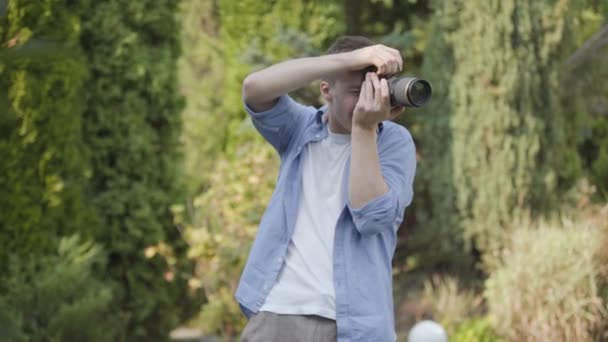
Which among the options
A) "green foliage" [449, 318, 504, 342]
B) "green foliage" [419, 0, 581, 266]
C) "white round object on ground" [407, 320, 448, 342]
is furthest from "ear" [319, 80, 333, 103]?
"green foliage" [419, 0, 581, 266]

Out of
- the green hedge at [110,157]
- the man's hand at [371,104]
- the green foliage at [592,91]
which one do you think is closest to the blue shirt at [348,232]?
the man's hand at [371,104]

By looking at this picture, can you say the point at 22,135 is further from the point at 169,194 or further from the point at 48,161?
the point at 169,194

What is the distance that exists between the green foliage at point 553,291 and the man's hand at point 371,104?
3.06m

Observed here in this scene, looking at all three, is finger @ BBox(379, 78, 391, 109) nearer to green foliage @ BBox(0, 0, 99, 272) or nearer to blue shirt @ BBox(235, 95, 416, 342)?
blue shirt @ BBox(235, 95, 416, 342)

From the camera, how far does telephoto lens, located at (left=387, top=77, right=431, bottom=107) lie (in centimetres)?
191

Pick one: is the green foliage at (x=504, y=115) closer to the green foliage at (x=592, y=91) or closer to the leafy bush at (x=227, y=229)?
the green foliage at (x=592, y=91)

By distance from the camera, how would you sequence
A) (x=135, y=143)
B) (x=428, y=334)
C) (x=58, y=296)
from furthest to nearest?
(x=135, y=143) < (x=58, y=296) < (x=428, y=334)

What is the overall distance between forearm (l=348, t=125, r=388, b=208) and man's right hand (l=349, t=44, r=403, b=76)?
0.13 meters

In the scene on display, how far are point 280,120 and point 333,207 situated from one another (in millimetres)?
266

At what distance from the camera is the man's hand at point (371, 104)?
1934mm

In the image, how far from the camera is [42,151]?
471cm

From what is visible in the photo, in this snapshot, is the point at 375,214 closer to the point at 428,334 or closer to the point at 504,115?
the point at 428,334

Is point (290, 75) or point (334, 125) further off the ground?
point (290, 75)

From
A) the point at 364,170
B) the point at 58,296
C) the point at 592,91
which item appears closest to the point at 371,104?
the point at 364,170
